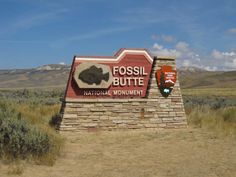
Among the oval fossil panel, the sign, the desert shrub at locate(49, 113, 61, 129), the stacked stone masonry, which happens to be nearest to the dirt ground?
the stacked stone masonry

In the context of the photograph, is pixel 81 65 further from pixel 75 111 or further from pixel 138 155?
pixel 138 155

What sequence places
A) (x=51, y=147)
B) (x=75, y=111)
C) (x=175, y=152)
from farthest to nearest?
(x=75, y=111) → (x=175, y=152) → (x=51, y=147)

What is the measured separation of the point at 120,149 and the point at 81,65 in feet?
15.5

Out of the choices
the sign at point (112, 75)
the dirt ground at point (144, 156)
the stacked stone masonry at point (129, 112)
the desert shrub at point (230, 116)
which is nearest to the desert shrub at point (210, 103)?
the desert shrub at point (230, 116)

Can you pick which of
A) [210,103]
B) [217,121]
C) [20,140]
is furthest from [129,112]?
[210,103]

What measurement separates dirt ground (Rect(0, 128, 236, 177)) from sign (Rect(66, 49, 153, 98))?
1.77 metres

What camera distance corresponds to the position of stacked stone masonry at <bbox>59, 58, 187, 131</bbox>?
16.5m

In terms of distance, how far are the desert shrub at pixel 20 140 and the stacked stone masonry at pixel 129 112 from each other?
4.72 meters

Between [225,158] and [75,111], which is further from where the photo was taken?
[75,111]

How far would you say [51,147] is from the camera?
37.9 ft

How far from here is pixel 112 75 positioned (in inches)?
682

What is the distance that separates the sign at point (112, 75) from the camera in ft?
55.3

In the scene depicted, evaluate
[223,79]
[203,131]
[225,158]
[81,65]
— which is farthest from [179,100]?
[223,79]

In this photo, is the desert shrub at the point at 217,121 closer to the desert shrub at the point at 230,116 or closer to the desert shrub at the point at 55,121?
the desert shrub at the point at 230,116
